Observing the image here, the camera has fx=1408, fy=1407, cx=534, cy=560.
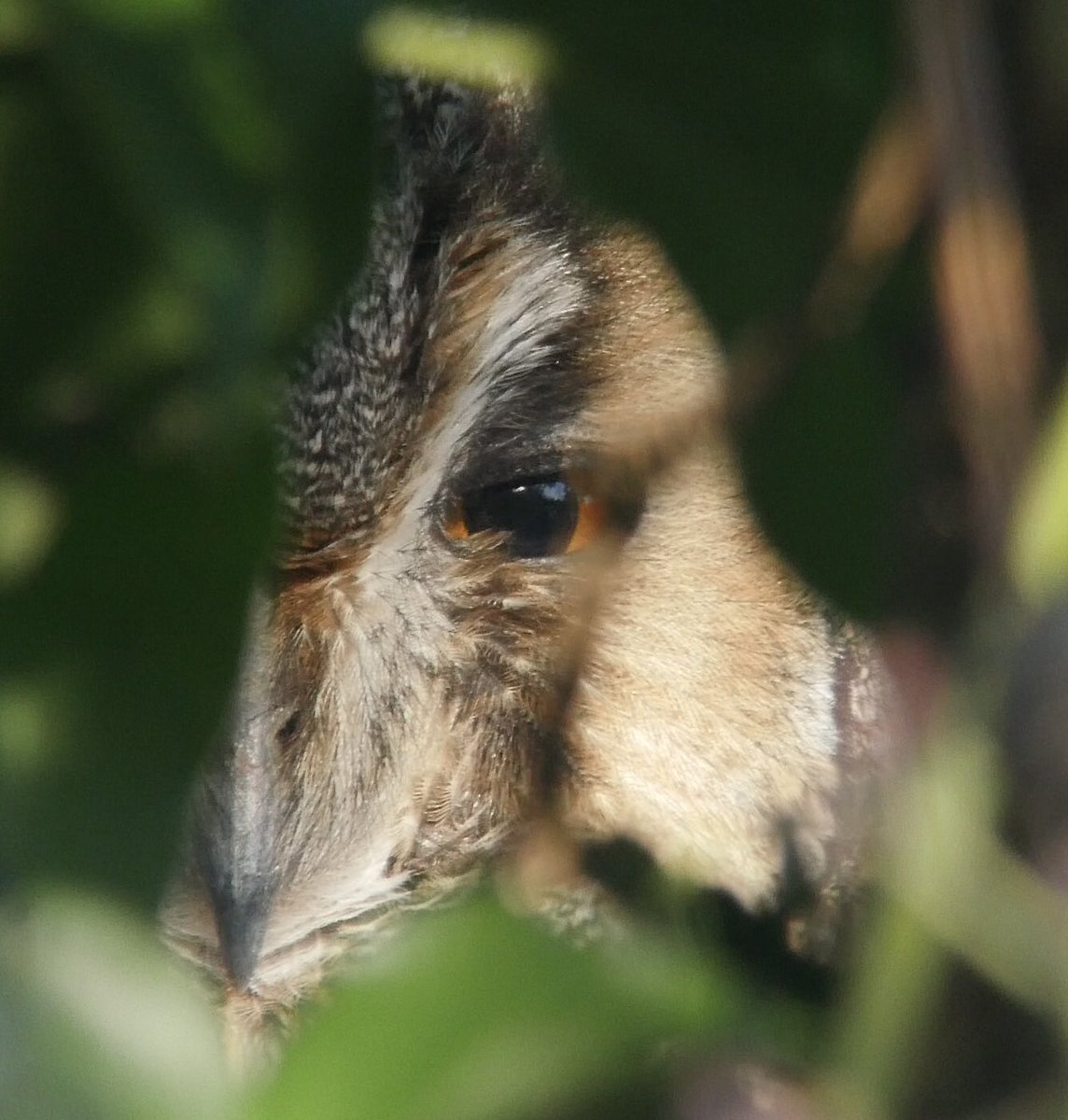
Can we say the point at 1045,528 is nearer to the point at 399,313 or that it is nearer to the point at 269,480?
the point at 269,480

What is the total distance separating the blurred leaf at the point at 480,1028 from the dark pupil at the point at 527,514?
0.80 m

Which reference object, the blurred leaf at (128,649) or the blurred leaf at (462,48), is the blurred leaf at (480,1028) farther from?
the blurred leaf at (462,48)

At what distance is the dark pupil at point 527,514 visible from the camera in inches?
41.5

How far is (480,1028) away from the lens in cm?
24

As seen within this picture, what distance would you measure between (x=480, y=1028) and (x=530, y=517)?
0.84 meters

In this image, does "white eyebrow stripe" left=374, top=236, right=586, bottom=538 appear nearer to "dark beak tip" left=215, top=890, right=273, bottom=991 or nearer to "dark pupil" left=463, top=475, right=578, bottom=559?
"dark pupil" left=463, top=475, right=578, bottom=559

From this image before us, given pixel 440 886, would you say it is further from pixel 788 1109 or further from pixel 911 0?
pixel 911 0

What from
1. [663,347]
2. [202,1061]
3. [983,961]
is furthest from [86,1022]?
[663,347]

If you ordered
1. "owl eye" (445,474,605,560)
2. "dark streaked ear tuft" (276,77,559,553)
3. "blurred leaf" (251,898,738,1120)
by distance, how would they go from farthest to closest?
1. "owl eye" (445,474,605,560)
2. "dark streaked ear tuft" (276,77,559,553)
3. "blurred leaf" (251,898,738,1120)

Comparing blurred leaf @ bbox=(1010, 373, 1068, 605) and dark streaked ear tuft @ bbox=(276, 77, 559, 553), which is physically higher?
blurred leaf @ bbox=(1010, 373, 1068, 605)

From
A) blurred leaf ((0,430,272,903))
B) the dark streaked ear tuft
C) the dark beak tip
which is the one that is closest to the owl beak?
the dark beak tip

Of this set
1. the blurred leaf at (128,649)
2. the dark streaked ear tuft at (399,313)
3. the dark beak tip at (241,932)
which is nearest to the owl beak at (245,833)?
the dark beak tip at (241,932)

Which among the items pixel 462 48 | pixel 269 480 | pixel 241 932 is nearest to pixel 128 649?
pixel 269 480

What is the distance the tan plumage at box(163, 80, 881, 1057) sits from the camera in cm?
96
